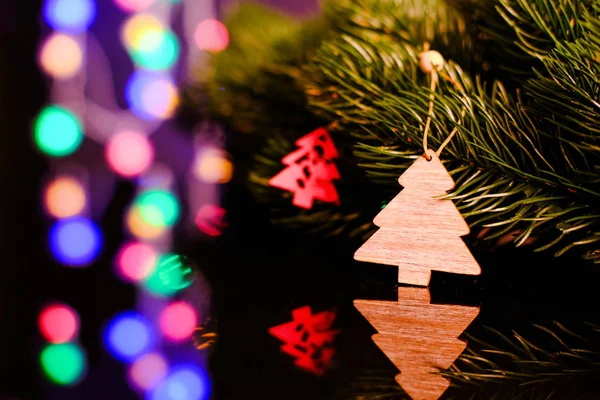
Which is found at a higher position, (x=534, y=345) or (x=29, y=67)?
(x=29, y=67)

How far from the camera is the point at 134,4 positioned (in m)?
1.42

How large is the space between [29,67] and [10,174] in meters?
0.29

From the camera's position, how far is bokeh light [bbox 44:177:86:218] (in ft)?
2.51

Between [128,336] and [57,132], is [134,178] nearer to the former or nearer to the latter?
[57,132]

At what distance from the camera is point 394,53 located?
0.43 m

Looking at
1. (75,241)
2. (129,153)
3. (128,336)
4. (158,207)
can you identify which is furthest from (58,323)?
(129,153)

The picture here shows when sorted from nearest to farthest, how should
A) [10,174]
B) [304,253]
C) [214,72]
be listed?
[304,253]
[214,72]
[10,174]

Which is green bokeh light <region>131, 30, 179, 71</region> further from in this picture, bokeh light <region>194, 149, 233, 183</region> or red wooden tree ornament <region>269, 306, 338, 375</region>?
red wooden tree ornament <region>269, 306, 338, 375</region>

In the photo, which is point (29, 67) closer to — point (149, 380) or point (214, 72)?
point (214, 72)

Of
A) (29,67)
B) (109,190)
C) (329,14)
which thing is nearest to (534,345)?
(329,14)

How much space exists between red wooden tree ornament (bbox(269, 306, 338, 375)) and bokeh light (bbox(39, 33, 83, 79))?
120 centimetres

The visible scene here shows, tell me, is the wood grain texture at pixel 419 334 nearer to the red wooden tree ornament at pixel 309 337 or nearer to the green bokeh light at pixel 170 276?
the red wooden tree ornament at pixel 309 337

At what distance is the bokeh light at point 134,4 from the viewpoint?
1404 mm

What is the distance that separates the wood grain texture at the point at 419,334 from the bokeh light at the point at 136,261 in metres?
0.18
